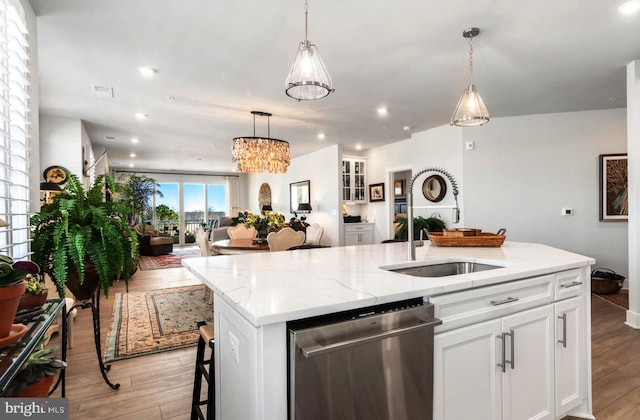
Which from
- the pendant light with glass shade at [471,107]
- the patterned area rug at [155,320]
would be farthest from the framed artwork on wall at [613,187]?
the patterned area rug at [155,320]

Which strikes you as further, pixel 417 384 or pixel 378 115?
pixel 378 115

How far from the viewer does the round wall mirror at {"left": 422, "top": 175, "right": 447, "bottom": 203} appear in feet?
18.1

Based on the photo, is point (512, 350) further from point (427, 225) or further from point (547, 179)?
point (547, 179)

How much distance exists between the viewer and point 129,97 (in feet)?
13.1

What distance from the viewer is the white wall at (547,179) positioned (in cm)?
469

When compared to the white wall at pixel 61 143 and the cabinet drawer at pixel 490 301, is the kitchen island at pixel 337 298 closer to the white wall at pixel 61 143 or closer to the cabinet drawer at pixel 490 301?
the cabinet drawer at pixel 490 301

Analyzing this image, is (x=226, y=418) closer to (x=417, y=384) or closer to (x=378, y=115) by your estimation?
(x=417, y=384)

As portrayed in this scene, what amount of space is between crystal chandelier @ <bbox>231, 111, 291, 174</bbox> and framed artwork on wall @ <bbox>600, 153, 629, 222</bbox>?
4.45m

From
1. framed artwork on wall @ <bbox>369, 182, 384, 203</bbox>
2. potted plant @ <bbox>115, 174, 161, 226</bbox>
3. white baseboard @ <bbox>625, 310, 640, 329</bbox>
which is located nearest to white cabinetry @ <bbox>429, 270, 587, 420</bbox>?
white baseboard @ <bbox>625, 310, 640, 329</bbox>

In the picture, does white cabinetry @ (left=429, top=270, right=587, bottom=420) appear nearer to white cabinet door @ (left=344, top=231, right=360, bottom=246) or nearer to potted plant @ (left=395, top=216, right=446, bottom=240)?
potted plant @ (left=395, top=216, right=446, bottom=240)

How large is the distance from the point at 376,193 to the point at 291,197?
2.40m

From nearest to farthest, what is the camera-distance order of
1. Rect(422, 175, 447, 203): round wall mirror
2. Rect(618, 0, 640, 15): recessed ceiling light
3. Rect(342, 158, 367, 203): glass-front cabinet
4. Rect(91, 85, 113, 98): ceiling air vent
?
Rect(618, 0, 640, 15): recessed ceiling light, Rect(91, 85, 113, 98): ceiling air vent, Rect(422, 175, 447, 203): round wall mirror, Rect(342, 158, 367, 203): glass-front cabinet

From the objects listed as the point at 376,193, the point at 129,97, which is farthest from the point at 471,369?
the point at 376,193

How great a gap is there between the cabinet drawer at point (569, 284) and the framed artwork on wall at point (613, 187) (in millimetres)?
3718
